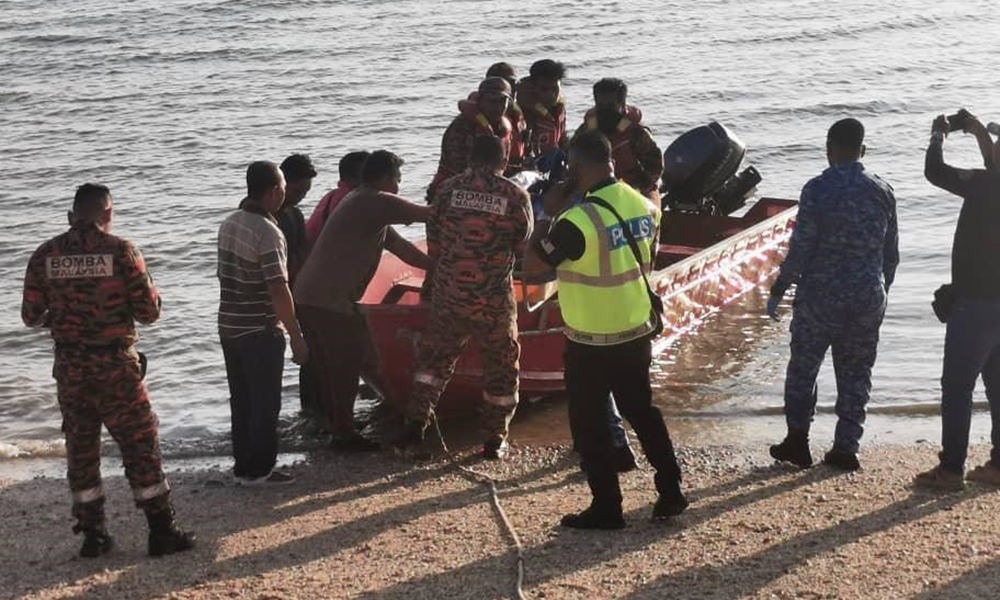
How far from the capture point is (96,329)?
644 centimetres

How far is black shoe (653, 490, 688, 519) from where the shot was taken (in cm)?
707

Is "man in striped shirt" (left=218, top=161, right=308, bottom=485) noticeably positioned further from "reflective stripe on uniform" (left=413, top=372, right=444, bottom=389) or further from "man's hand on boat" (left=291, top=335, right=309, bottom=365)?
"reflective stripe on uniform" (left=413, top=372, right=444, bottom=389)

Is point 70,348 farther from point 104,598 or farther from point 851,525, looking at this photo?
point 851,525

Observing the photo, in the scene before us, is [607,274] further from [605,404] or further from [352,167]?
[352,167]

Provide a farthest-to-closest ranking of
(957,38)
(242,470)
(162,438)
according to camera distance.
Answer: (957,38) → (162,438) → (242,470)

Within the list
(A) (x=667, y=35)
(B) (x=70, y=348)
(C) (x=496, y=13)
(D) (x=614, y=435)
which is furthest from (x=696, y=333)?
(C) (x=496, y=13)

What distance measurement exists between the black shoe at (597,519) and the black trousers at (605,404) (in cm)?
4

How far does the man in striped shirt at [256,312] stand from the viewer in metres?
7.29

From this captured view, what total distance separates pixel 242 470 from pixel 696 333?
16.4 feet

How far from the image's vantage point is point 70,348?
6.48m

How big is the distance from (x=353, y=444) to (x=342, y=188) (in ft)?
5.03

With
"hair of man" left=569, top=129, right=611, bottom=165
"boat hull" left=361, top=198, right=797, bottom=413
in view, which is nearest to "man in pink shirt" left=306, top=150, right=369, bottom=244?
"boat hull" left=361, top=198, right=797, bottom=413

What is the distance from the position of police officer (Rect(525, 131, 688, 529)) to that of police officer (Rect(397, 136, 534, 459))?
89 centimetres

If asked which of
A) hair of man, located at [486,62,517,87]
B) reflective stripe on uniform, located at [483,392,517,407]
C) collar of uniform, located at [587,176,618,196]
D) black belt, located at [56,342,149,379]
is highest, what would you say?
collar of uniform, located at [587,176,618,196]
